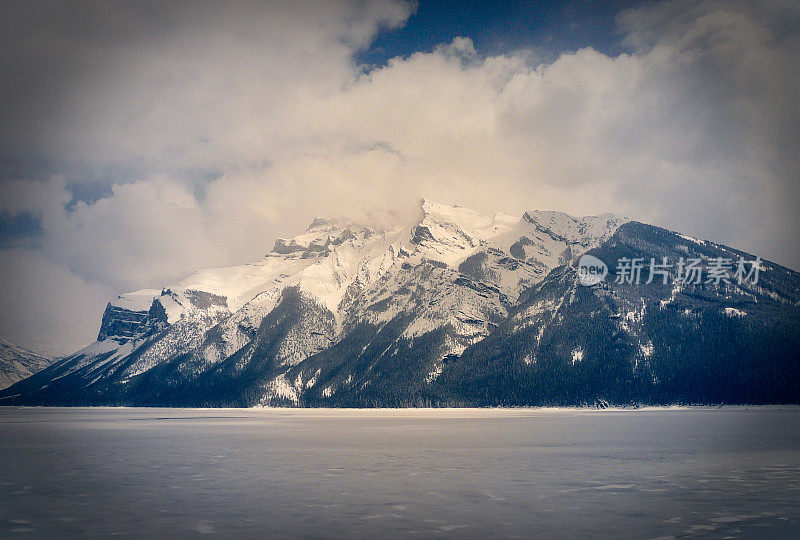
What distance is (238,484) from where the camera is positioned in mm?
61906

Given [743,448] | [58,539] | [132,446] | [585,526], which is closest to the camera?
[58,539]

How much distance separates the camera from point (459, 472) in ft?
231

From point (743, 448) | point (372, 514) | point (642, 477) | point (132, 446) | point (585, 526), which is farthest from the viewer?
point (132, 446)

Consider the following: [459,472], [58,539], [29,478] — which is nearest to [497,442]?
[459,472]

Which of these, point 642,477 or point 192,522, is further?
point 642,477

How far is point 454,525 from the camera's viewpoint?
42.2 metres

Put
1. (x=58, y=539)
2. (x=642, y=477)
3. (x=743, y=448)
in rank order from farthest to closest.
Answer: (x=743, y=448), (x=642, y=477), (x=58, y=539)

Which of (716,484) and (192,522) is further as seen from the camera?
(716,484)

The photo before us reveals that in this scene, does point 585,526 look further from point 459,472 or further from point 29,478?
point 29,478

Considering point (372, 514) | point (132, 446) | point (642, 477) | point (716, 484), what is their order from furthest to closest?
point (132, 446) → point (642, 477) → point (716, 484) → point (372, 514)

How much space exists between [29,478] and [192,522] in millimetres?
32652

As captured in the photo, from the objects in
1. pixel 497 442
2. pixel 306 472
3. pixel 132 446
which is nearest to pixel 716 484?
pixel 306 472

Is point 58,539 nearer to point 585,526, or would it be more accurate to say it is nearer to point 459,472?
point 585,526

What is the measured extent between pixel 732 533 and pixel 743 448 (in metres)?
62.1
